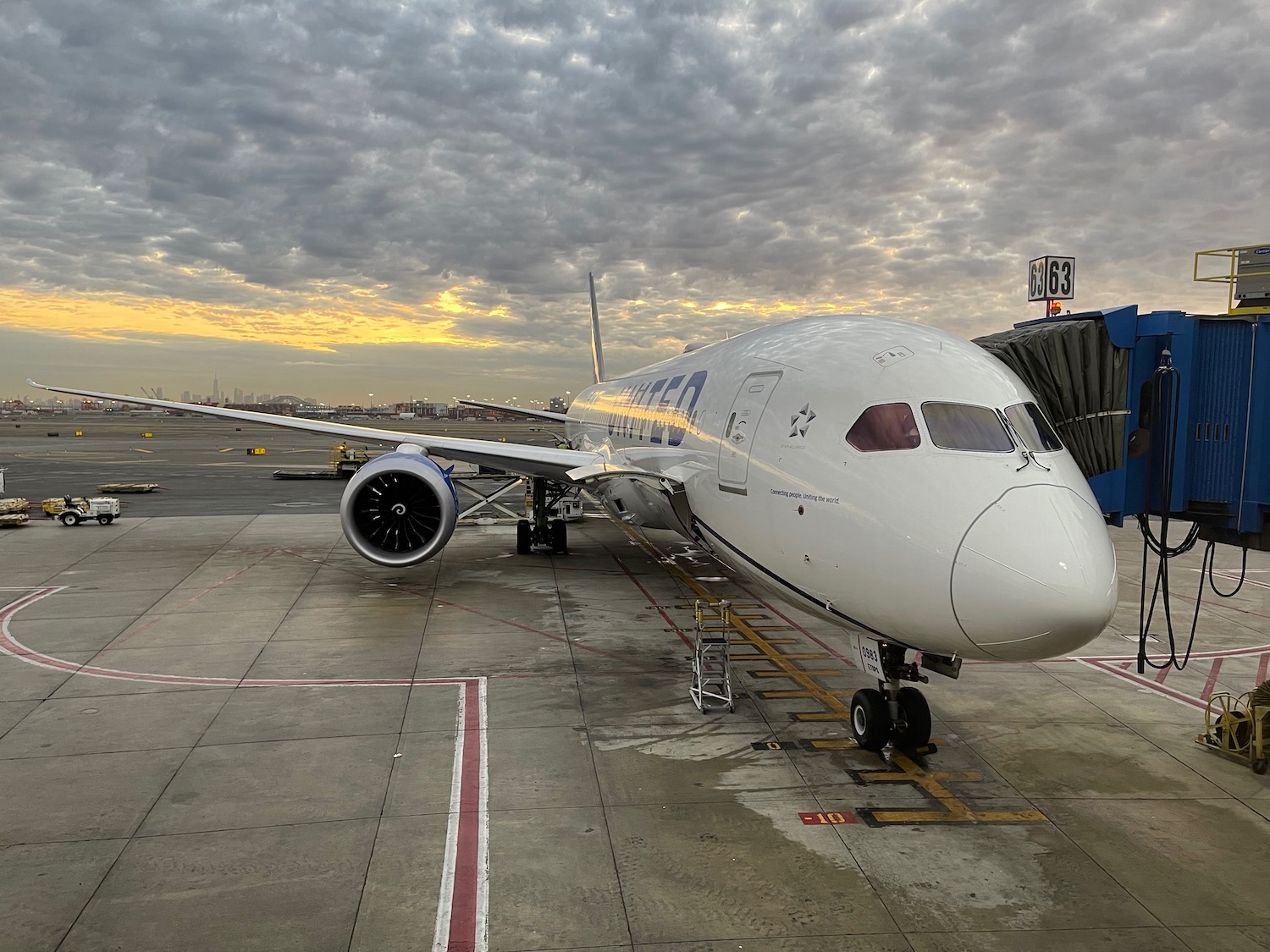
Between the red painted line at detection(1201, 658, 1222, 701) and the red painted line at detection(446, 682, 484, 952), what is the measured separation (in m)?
Answer: 9.58

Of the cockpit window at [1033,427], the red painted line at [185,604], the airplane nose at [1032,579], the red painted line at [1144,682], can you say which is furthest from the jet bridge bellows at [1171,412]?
the red painted line at [185,604]

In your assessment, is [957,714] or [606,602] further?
[606,602]

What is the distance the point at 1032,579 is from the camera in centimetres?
610

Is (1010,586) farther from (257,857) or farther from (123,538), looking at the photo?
(123,538)

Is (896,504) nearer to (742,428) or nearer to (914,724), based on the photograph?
(742,428)

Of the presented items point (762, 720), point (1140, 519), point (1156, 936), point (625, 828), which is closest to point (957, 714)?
point (762, 720)

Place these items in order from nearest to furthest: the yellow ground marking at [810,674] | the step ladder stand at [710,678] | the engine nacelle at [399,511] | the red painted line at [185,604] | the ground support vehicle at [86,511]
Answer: the step ladder stand at [710,678] < the yellow ground marking at [810,674] < the red painted line at [185,604] < the engine nacelle at [399,511] < the ground support vehicle at [86,511]

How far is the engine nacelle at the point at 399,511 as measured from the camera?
52.6 feet

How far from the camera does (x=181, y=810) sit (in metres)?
7.37

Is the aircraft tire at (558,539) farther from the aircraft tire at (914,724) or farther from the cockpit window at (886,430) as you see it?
the cockpit window at (886,430)

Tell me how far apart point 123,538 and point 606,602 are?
1497 centimetres

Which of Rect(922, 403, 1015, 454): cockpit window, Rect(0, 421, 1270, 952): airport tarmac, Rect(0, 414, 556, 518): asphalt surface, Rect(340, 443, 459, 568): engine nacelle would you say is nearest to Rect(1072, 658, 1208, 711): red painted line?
Rect(0, 421, 1270, 952): airport tarmac

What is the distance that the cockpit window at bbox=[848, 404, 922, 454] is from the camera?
727 cm

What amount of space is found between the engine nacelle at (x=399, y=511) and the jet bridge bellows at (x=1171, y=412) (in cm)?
1103
